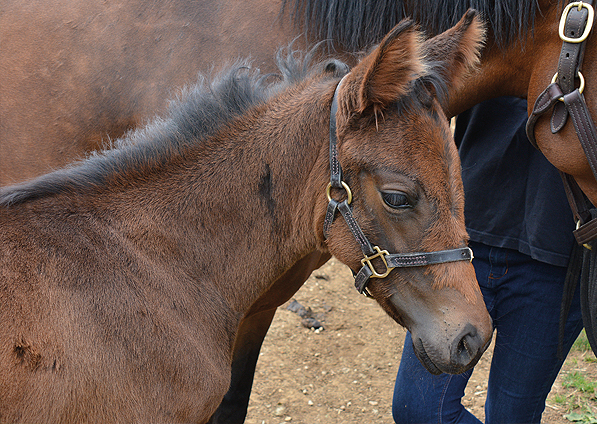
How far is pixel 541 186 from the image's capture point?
2.60m

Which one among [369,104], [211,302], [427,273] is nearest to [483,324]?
[427,273]

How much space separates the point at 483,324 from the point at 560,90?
1014 mm

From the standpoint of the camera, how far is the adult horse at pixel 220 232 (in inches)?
74.5

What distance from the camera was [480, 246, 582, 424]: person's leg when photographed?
266cm

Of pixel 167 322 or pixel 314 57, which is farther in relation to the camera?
pixel 314 57

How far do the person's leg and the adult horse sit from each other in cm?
79

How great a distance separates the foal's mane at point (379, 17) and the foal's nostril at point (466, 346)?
1396 millimetres

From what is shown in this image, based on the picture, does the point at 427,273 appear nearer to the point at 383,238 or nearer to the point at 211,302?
the point at 383,238

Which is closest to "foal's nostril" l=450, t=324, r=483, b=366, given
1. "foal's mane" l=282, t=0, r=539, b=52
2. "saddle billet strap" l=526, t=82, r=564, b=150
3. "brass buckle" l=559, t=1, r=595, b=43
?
"saddle billet strap" l=526, t=82, r=564, b=150

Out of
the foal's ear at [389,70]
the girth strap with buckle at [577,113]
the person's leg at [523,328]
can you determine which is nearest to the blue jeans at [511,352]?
the person's leg at [523,328]

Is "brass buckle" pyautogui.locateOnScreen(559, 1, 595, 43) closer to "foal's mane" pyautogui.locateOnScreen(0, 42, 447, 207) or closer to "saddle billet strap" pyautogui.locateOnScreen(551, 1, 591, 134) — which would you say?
"saddle billet strap" pyautogui.locateOnScreen(551, 1, 591, 134)

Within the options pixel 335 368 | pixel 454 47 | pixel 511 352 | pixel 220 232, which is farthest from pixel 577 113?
pixel 335 368

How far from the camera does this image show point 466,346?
1.98 m

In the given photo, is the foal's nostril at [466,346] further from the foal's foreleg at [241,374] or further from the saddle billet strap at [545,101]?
the foal's foreleg at [241,374]
